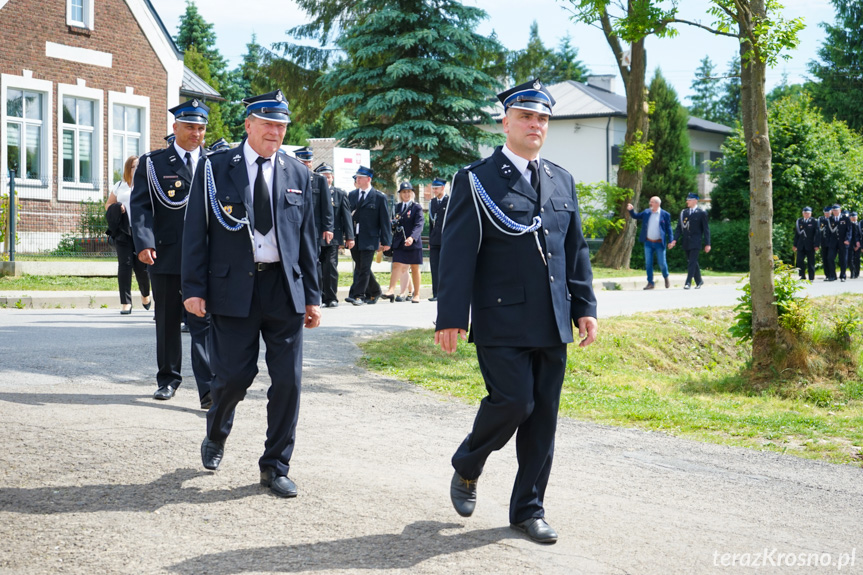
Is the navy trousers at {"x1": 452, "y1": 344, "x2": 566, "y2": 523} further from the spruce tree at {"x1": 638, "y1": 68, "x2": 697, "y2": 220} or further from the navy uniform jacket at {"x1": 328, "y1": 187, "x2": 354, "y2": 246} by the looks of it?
the spruce tree at {"x1": 638, "y1": 68, "x2": 697, "y2": 220}

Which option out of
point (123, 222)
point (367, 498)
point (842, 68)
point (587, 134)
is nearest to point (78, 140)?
point (123, 222)

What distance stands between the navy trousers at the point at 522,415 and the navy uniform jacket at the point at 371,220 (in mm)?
11922

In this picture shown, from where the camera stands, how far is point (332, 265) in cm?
1568

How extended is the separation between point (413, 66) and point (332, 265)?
15244mm

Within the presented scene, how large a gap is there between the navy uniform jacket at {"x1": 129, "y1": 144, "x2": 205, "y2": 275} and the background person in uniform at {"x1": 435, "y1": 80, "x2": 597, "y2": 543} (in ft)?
11.2

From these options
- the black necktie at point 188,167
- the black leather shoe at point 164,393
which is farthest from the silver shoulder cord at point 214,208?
the black leather shoe at point 164,393

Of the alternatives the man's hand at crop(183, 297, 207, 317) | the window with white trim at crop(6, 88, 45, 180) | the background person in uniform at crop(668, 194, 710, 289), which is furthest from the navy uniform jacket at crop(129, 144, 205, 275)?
the window with white trim at crop(6, 88, 45, 180)

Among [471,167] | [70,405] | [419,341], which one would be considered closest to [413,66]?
[419,341]

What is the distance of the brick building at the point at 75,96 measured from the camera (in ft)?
85.2

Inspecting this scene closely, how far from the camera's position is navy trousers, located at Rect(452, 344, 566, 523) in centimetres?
443

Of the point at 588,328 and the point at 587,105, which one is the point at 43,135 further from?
the point at 587,105

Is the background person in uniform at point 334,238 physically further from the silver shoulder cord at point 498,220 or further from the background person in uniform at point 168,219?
the silver shoulder cord at point 498,220

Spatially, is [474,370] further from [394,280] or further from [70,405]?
[394,280]

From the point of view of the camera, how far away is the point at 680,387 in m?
10.8
